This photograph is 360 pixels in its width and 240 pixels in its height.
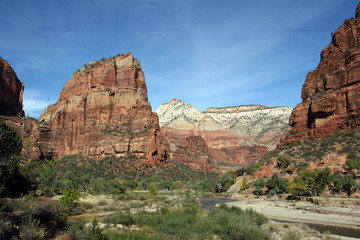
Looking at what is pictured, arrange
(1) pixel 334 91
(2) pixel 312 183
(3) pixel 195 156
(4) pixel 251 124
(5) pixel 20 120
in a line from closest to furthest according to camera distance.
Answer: (2) pixel 312 183 → (1) pixel 334 91 → (5) pixel 20 120 → (3) pixel 195 156 → (4) pixel 251 124

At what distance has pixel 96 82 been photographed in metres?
93.1

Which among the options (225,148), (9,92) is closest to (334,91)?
(9,92)

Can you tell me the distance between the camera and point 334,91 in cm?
5372

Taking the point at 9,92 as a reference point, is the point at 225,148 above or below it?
below

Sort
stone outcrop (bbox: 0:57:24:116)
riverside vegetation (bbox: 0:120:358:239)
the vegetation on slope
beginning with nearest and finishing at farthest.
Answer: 1. riverside vegetation (bbox: 0:120:358:239)
2. the vegetation on slope
3. stone outcrop (bbox: 0:57:24:116)

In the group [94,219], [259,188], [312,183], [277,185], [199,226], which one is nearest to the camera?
[94,219]

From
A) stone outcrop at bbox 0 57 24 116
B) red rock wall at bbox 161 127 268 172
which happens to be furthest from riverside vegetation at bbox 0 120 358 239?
red rock wall at bbox 161 127 268 172

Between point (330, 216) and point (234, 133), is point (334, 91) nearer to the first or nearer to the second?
point (330, 216)

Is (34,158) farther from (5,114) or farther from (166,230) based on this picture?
(166,230)

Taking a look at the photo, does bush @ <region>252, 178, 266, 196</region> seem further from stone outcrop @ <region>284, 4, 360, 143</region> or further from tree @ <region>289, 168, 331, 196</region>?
stone outcrop @ <region>284, 4, 360, 143</region>

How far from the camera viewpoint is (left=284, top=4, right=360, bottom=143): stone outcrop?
5078 cm

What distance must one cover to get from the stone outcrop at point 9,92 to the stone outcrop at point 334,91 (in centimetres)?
8392

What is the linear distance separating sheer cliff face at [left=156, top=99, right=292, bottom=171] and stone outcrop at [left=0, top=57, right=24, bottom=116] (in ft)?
275

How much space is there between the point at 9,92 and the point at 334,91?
93.6 m
